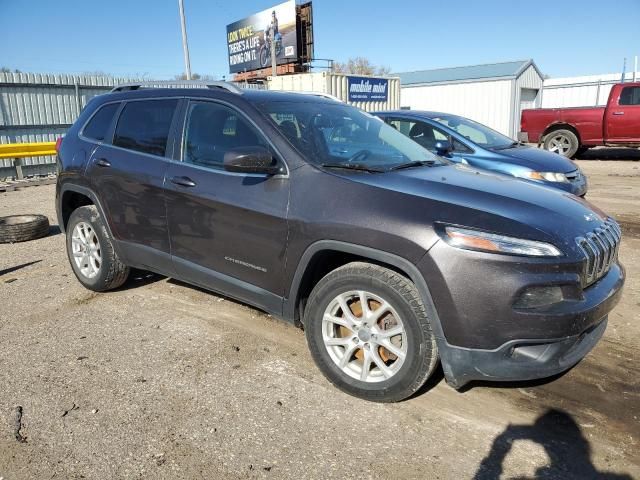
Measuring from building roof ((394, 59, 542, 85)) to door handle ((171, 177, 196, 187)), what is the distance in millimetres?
24483

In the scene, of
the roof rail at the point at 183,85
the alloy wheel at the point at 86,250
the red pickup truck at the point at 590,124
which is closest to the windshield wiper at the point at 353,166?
the roof rail at the point at 183,85

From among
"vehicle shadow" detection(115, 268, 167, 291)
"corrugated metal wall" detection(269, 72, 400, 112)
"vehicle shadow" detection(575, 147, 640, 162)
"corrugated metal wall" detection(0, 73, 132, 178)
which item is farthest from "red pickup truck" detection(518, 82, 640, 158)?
"corrugated metal wall" detection(0, 73, 132, 178)

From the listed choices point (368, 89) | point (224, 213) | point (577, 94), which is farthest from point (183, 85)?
→ point (577, 94)

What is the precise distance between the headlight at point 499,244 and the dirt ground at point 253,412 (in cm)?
99

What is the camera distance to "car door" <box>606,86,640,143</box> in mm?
14039

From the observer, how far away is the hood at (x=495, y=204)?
100.0 inches

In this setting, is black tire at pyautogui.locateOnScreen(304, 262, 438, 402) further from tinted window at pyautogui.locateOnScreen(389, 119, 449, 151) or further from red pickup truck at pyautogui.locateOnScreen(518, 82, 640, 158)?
red pickup truck at pyautogui.locateOnScreen(518, 82, 640, 158)

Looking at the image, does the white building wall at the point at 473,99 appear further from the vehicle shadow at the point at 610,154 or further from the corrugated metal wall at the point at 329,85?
the corrugated metal wall at the point at 329,85

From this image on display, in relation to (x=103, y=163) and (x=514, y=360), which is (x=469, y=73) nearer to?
(x=103, y=163)

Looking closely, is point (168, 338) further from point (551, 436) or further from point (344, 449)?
point (551, 436)

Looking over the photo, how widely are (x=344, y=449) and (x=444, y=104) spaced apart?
27.1m

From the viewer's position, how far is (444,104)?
27422 mm

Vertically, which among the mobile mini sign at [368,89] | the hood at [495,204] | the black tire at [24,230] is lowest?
the black tire at [24,230]

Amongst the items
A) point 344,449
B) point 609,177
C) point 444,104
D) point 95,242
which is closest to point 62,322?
point 95,242
